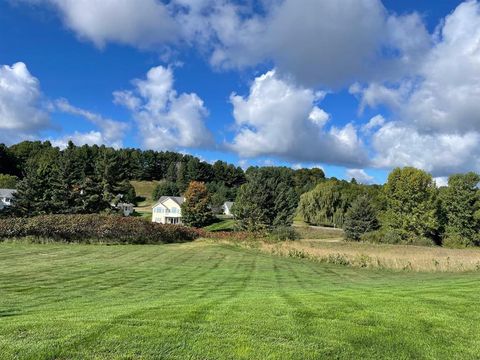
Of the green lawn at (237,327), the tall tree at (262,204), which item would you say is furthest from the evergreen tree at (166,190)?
the green lawn at (237,327)

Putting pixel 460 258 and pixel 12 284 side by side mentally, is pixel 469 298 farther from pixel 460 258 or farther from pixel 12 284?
pixel 460 258

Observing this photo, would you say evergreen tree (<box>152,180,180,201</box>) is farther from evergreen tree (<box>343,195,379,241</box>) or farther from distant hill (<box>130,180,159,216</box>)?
evergreen tree (<box>343,195,379,241</box>)

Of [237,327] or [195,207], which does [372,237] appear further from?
[237,327]

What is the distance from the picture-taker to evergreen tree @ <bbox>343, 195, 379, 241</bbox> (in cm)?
5747

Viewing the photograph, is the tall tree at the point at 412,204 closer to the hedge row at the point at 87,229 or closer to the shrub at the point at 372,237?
the shrub at the point at 372,237

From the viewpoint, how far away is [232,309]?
8.01m

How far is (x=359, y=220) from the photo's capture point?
5834cm

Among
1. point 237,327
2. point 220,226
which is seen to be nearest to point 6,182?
point 220,226

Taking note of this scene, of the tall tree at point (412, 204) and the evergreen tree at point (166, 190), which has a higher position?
the evergreen tree at point (166, 190)

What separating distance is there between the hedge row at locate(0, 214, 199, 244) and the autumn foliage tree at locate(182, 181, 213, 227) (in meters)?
39.1

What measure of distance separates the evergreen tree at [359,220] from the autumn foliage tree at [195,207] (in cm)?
2992

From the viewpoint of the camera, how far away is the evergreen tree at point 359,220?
189 ft

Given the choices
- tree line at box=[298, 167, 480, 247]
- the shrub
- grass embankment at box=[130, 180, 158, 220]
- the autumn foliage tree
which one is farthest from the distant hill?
the shrub

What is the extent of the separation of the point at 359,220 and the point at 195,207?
3224cm
